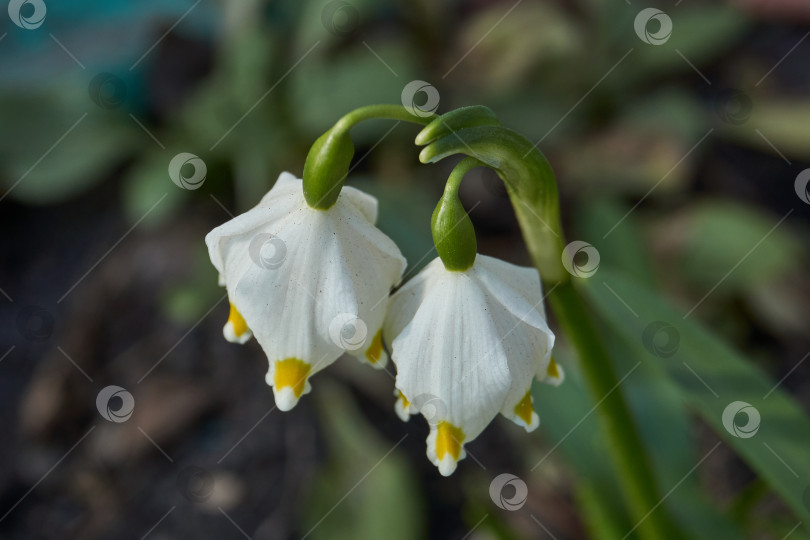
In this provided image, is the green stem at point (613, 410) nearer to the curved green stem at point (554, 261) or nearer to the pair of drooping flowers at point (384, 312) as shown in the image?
the curved green stem at point (554, 261)

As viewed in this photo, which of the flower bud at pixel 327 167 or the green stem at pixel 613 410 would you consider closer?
the flower bud at pixel 327 167

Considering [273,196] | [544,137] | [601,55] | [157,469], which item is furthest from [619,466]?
[601,55]

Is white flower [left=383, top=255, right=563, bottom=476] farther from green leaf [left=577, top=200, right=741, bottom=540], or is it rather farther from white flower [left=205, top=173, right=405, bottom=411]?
green leaf [left=577, top=200, right=741, bottom=540]

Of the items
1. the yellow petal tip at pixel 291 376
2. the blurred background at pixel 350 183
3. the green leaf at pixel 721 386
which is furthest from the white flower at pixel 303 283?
the blurred background at pixel 350 183

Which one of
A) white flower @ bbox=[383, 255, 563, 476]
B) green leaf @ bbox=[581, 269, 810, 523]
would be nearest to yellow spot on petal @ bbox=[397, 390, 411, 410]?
white flower @ bbox=[383, 255, 563, 476]

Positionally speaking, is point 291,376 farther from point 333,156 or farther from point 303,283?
point 333,156

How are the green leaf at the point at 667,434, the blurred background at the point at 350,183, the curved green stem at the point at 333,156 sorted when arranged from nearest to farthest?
1. the curved green stem at the point at 333,156
2. the green leaf at the point at 667,434
3. the blurred background at the point at 350,183

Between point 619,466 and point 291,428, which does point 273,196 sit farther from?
point 291,428
